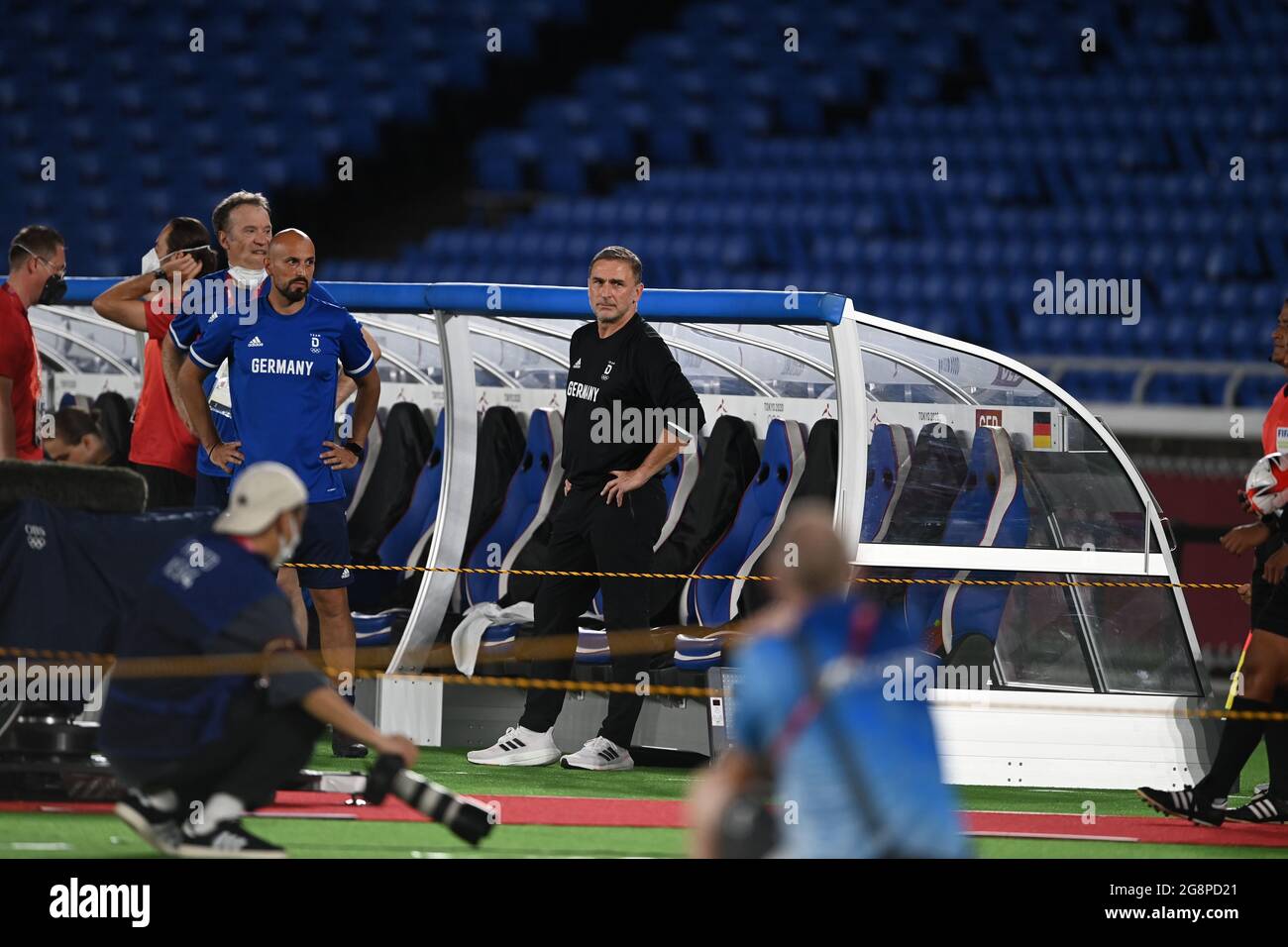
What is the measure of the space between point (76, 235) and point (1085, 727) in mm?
13122

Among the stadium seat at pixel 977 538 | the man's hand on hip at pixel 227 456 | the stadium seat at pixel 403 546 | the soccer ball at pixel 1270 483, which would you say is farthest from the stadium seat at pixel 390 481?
the soccer ball at pixel 1270 483

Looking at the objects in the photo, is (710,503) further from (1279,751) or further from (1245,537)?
(1279,751)

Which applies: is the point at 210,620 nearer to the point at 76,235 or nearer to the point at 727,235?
the point at 727,235

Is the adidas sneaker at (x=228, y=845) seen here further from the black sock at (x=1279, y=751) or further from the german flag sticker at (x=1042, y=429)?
the black sock at (x=1279, y=751)

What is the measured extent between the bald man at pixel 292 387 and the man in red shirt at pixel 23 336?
705 millimetres

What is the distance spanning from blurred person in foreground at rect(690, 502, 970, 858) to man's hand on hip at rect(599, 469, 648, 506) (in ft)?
12.3

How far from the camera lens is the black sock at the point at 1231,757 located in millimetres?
6844

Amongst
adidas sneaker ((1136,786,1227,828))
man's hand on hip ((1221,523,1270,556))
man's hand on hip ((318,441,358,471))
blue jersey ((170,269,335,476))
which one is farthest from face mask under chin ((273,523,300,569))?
man's hand on hip ((1221,523,1270,556))

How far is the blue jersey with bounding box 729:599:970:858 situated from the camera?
338cm

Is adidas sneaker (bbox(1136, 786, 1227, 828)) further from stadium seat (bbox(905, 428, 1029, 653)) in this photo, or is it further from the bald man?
the bald man

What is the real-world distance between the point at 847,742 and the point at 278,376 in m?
4.37
